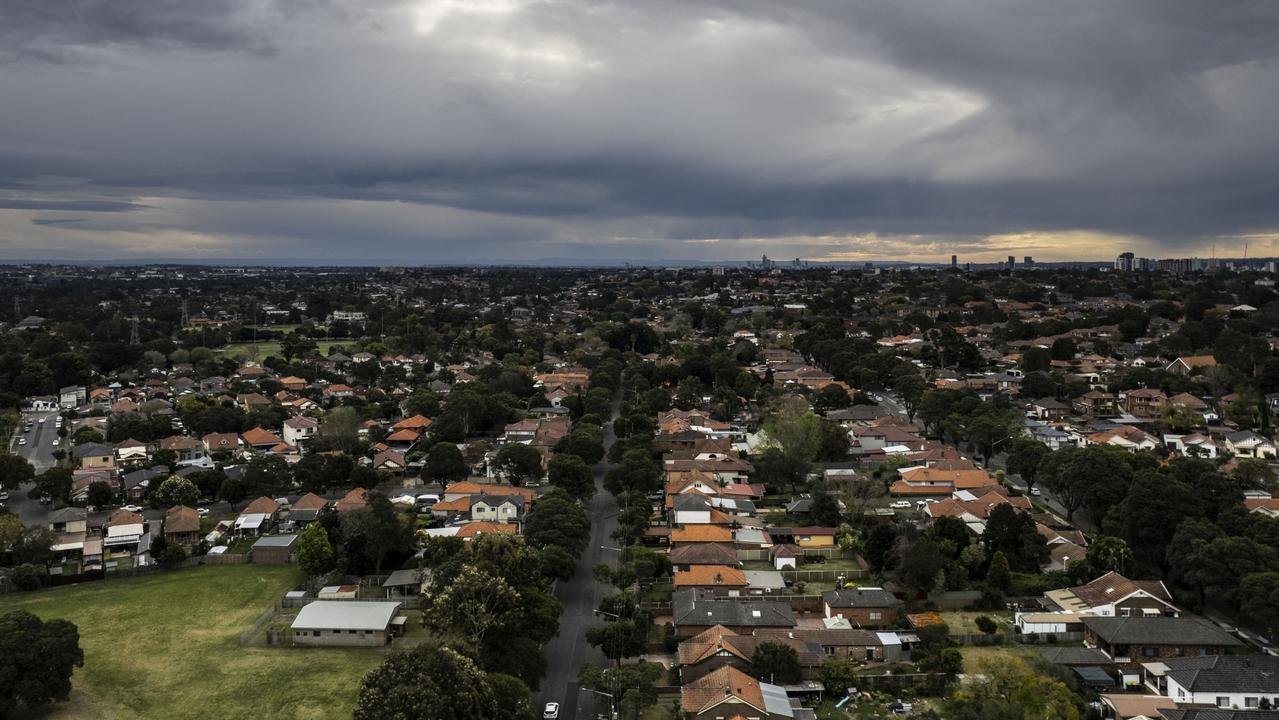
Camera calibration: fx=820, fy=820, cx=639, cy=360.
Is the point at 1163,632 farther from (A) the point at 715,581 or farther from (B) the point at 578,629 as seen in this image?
(B) the point at 578,629

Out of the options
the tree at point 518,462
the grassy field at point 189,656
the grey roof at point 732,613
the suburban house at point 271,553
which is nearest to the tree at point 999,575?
the grey roof at point 732,613

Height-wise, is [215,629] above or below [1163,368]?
below

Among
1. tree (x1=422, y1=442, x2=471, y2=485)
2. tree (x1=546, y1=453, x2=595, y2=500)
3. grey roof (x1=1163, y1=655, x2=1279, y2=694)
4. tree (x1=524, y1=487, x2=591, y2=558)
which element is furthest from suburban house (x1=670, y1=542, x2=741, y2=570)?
tree (x1=422, y1=442, x2=471, y2=485)

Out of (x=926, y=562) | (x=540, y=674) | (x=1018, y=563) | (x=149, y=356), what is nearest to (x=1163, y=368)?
(x=1018, y=563)

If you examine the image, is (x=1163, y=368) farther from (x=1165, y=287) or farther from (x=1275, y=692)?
(x=1165, y=287)

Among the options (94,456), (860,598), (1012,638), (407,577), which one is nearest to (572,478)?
(407,577)
